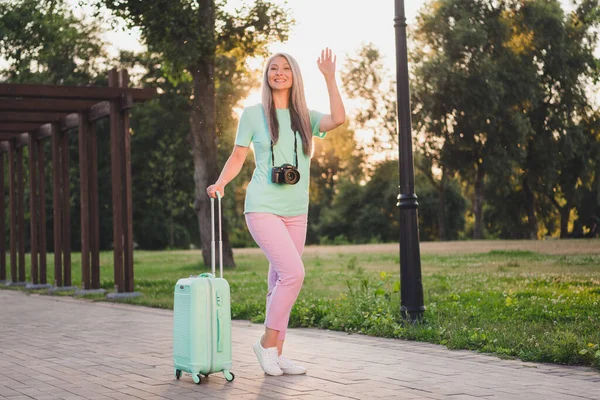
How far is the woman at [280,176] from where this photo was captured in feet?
22.0

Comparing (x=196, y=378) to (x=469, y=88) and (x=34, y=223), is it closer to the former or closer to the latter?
(x=34, y=223)

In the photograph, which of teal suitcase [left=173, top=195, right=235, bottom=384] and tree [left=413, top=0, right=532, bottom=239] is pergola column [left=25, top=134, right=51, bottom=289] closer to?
teal suitcase [left=173, top=195, right=235, bottom=384]

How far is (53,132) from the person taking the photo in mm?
19734

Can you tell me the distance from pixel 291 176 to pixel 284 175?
0.06 m

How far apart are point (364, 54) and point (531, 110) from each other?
1420 cm

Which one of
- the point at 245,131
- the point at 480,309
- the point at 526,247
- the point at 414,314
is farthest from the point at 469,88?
the point at 245,131

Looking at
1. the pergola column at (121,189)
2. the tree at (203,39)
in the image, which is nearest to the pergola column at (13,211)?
the tree at (203,39)

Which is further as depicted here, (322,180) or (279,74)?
(322,180)

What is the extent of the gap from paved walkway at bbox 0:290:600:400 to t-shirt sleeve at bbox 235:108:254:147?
173cm

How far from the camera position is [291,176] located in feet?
21.9

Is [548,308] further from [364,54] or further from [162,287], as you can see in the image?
[364,54]

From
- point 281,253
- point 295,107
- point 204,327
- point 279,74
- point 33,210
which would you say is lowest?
point 204,327

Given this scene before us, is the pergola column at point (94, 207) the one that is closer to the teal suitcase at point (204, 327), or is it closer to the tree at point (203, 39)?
the tree at point (203, 39)

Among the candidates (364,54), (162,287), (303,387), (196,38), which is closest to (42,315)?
→ (162,287)
